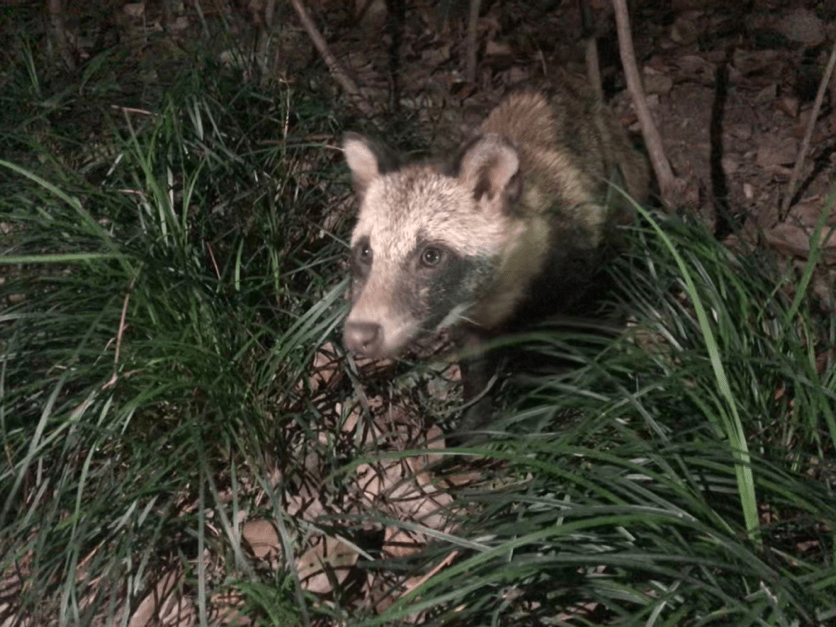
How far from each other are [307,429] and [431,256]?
2.85 feet

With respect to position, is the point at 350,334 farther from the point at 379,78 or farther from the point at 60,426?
the point at 379,78

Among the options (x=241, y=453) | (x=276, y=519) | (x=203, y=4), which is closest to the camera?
(x=276, y=519)

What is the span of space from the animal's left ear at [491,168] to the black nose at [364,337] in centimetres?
83

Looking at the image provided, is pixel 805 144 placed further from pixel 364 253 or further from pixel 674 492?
pixel 674 492

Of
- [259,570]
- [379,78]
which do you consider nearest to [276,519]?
[259,570]

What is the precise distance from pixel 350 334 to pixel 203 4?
4.38 metres

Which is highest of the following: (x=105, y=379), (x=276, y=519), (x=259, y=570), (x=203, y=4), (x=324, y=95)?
(x=203, y=4)

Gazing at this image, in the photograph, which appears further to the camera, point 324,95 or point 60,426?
point 324,95

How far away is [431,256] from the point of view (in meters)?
3.68

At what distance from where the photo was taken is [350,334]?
10.8ft

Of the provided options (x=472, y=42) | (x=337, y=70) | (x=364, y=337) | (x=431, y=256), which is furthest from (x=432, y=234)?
(x=472, y=42)

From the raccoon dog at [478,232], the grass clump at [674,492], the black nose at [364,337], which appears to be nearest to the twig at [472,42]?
the raccoon dog at [478,232]

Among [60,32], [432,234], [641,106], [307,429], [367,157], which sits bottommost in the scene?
[307,429]

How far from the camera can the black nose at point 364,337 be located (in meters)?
3.28
